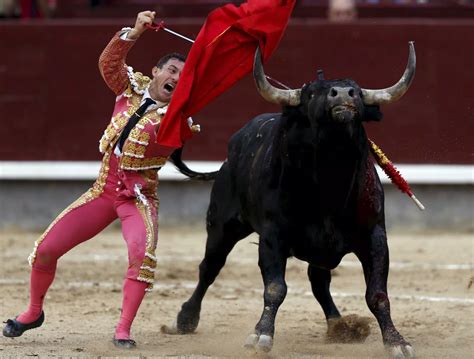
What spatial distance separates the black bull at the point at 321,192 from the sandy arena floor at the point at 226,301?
30cm

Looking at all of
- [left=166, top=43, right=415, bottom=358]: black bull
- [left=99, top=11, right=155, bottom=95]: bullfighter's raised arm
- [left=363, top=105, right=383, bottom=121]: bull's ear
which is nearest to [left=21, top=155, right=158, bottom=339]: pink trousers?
[left=99, top=11, right=155, bottom=95]: bullfighter's raised arm

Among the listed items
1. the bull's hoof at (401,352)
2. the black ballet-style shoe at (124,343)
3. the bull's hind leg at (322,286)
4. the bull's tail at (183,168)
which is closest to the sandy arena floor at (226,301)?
the black ballet-style shoe at (124,343)

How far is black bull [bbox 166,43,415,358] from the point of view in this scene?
5.16m

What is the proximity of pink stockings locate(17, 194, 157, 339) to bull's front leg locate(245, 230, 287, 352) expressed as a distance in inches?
20.1

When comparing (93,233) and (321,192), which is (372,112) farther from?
(93,233)

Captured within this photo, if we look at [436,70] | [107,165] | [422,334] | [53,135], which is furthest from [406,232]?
[107,165]

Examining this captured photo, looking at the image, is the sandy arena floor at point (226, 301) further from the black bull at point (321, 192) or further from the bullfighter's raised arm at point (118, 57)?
the bullfighter's raised arm at point (118, 57)

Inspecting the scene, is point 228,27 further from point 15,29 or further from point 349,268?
point 15,29

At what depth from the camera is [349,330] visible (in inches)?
235

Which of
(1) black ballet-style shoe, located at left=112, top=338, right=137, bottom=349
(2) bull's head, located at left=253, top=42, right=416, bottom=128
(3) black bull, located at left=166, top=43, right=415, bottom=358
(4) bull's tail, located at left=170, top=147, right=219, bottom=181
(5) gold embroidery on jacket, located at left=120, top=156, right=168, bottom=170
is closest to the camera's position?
(2) bull's head, located at left=253, top=42, right=416, bottom=128

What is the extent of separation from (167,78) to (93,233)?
2.34 feet

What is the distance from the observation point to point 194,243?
9367mm

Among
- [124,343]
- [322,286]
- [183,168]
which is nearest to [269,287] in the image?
[124,343]

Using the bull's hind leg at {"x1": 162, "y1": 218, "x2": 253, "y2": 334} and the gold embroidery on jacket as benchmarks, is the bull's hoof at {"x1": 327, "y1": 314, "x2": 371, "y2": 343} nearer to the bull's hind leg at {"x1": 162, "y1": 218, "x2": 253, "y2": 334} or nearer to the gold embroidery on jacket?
the bull's hind leg at {"x1": 162, "y1": 218, "x2": 253, "y2": 334}
